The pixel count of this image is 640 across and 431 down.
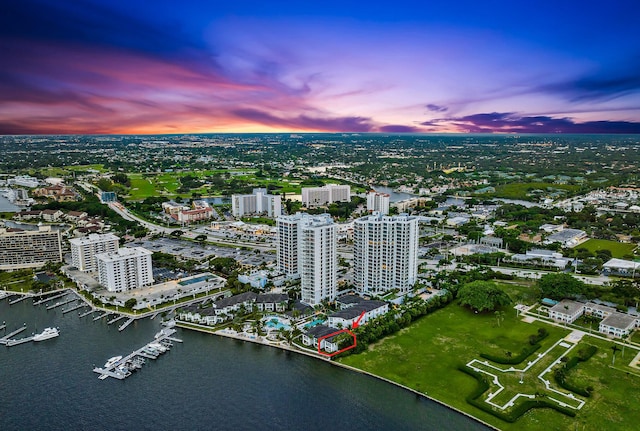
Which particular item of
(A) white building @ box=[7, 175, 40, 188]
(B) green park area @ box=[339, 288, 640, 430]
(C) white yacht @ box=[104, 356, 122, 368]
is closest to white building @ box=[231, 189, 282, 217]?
(B) green park area @ box=[339, 288, 640, 430]

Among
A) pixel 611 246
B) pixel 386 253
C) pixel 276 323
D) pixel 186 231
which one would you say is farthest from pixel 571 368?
pixel 186 231

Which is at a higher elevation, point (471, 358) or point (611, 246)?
point (611, 246)

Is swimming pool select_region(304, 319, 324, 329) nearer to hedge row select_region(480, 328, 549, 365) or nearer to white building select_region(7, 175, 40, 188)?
hedge row select_region(480, 328, 549, 365)

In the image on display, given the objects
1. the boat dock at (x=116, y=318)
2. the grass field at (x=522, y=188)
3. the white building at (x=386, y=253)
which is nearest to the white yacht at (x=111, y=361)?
the boat dock at (x=116, y=318)

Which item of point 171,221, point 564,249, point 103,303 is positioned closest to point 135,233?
point 171,221

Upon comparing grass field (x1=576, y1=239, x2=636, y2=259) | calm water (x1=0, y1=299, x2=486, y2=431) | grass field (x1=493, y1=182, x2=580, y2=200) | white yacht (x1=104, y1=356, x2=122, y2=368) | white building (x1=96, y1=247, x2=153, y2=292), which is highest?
grass field (x1=493, y1=182, x2=580, y2=200)

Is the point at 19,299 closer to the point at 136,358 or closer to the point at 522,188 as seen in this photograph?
the point at 136,358
